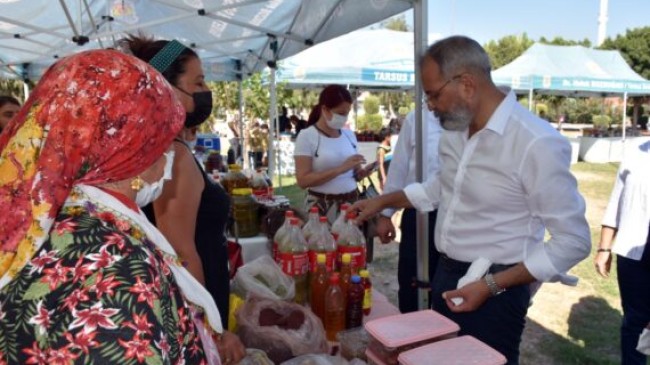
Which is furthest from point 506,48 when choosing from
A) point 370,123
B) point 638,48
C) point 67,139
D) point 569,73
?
point 67,139

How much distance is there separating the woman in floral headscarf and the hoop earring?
0.15 ft

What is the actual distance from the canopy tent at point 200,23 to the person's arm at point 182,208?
56.9 inches

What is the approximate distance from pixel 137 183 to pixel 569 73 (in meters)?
14.1

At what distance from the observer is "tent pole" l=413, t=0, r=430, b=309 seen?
2.24 metres

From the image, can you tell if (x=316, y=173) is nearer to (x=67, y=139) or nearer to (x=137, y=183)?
(x=137, y=183)

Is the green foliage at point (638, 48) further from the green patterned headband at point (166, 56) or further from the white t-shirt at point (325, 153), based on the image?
the green patterned headband at point (166, 56)

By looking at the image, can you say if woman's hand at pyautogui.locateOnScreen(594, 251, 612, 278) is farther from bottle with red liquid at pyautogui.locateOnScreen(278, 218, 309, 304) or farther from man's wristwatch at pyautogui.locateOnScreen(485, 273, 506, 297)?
bottle with red liquid at pyautogui.locateOnScreen(278, 218, 309, 304)

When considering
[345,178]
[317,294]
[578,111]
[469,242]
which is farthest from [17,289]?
[578,111]

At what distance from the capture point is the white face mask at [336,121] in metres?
3.50

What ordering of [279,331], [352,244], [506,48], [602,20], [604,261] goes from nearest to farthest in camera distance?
[279,331]
[352,244]
[604,261]
[506,48]
[602,20]

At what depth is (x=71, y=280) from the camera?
A: 0.75 metres

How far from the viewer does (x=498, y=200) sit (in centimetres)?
172

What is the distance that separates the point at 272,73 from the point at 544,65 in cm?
956

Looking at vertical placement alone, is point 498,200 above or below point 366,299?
above
